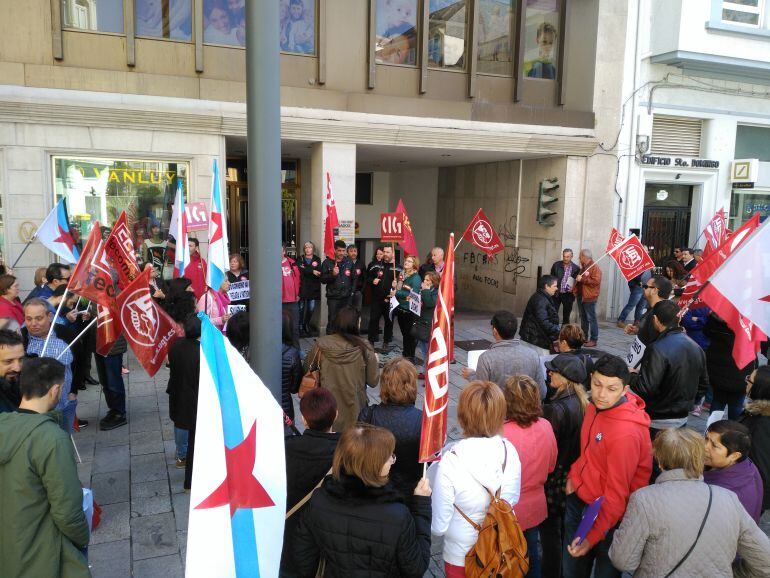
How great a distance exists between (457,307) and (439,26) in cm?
769

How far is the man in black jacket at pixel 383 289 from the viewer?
10680 millimetres

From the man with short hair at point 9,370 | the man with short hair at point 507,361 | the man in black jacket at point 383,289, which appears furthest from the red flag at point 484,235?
the man with short hair at point 9,370

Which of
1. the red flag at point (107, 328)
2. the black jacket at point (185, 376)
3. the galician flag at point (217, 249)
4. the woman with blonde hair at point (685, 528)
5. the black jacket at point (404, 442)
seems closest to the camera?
the woman with blonde hair at point (685, 528)

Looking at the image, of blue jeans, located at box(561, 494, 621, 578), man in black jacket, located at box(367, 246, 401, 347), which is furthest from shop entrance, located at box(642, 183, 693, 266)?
blue jeans, located at box(561, 494, 621, 578)

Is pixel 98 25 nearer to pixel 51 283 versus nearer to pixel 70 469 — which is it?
pixel 51 283

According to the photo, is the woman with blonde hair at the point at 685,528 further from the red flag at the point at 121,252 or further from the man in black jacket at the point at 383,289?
the man in black jacket at the point at 383,289

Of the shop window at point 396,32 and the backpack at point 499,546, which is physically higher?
the shop window at point 396,32

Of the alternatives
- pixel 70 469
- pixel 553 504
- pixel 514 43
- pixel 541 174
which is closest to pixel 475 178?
pixel 541 174

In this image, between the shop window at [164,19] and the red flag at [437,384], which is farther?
the shop window at [164,19]

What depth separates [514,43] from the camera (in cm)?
1350

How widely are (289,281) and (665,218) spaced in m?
10.2

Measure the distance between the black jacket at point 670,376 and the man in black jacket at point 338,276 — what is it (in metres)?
6.69

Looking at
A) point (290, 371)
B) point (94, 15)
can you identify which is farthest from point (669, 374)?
point (94, 15)

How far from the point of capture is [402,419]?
11.8ft
